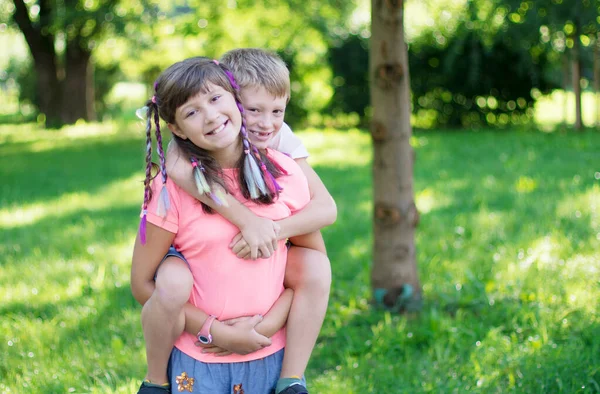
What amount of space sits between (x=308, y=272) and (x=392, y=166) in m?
1.85

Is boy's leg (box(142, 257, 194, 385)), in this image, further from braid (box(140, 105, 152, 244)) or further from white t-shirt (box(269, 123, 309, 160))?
white t-shirt (box(269, 123, 309, 160))

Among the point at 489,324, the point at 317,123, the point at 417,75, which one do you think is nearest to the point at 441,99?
the point at 417,75

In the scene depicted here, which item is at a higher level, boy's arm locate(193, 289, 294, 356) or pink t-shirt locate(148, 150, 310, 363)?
pink t-shirt locate(148, 150, 310, 363)

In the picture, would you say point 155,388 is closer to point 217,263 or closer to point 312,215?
point 217,263

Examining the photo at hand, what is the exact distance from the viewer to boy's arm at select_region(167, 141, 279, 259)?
2.05m

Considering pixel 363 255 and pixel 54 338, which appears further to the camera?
pixel 363 255

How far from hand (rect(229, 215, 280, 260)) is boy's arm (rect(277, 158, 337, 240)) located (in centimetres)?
6

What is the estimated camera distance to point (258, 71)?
7.13 feet

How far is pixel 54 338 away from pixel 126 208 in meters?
3.57

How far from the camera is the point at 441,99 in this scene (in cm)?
1392

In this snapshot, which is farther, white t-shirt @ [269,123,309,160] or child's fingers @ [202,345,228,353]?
white t-shirt @ [269,123,309,160]

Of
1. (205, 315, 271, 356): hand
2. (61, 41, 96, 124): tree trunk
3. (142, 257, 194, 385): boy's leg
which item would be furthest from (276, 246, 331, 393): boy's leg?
(61, 41, 96, 124): tree trunk

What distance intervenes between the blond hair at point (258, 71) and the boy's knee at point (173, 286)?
606mm

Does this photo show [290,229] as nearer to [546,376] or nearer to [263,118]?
[263,118]
